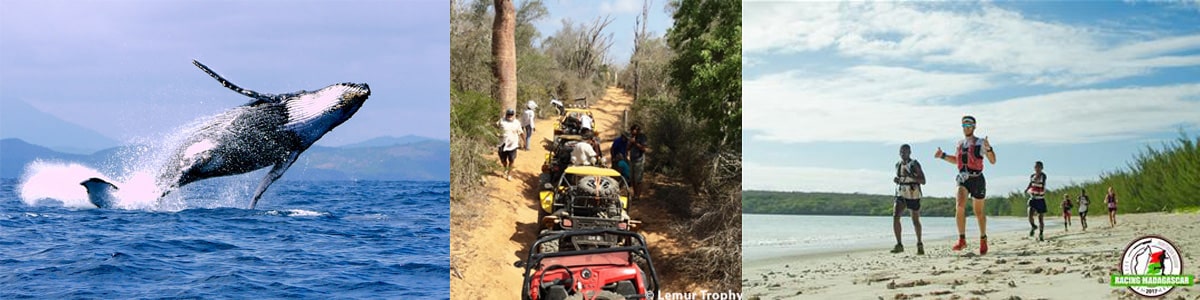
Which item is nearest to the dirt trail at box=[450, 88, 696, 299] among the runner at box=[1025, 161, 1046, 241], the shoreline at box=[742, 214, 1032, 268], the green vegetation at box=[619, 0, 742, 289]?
the green vegetation at box=[619, 0, 742, 289]

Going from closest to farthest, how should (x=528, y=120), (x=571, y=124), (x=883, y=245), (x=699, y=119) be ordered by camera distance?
(x=883, y=245) < (x=528, y=120) < (x=571, y=124) < (x=699, y=119)

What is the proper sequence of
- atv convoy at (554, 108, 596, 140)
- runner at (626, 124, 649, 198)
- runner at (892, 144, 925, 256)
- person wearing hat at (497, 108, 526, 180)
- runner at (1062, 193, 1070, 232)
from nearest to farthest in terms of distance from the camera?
1. runner at (1062, 193, 1070, 232)
2. runner at (892, 144, 925, 256)
3. person wearing hat at (497, 108, 526, 180)
4. runner at (626, 124, 649, 198)
5. atv convoy at (554, 108, 596, 140)

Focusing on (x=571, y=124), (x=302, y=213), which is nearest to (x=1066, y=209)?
(x=571, y=124)

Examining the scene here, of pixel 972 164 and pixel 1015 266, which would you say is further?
pixel 972 164

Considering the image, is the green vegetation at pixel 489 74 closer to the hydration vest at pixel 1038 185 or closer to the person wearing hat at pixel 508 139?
the person wearing hat at pixel 508 139

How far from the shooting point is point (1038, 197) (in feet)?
42.3

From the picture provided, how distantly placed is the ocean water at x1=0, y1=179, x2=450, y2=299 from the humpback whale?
0.38 meters

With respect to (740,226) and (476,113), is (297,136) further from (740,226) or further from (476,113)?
(740,226)

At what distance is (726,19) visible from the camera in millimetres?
13930

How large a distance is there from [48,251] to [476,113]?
414 centimetres

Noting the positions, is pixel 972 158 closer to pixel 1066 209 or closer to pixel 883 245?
pixel 1066 209

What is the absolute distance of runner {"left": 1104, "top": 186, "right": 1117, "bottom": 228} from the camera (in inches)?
508

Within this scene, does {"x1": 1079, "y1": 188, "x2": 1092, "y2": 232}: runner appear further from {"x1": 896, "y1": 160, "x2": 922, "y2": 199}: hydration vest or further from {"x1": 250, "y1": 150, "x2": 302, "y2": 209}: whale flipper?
{"x1": 250, "y1": 150, "x2": 302, "y2": 209}: whale flipper

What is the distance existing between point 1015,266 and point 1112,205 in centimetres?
120
